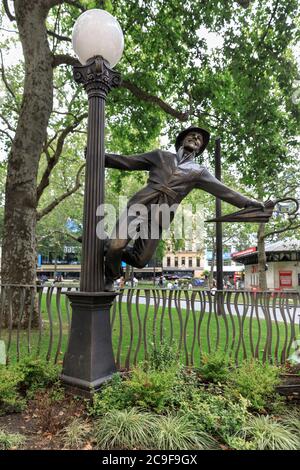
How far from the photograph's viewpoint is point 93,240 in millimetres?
3928

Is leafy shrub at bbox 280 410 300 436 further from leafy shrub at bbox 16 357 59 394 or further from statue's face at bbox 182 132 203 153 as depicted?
statue's face at bbox 182 132 203 153

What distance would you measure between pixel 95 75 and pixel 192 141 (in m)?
1.51

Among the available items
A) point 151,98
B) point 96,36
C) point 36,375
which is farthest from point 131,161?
point 151,98

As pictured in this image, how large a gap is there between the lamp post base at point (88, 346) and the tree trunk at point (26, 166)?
20.1 ft

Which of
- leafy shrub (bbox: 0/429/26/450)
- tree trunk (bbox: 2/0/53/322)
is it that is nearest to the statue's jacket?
leafy shrub (bbox: 0/429/26/450)

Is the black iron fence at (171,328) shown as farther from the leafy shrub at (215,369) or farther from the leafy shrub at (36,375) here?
the leafy shrub at (36,375)

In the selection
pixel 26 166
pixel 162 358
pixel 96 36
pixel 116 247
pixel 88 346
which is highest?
pixel 26 166

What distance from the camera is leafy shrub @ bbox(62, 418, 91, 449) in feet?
9.43

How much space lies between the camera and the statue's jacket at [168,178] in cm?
399

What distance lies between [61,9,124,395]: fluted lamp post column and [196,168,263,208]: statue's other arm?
134 cm

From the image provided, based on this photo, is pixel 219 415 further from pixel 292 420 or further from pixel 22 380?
pixel 22 380

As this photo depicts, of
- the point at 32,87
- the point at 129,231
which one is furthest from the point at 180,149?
the point at 32,87
